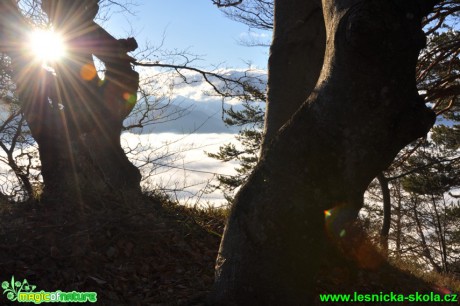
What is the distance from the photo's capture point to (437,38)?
422 inches

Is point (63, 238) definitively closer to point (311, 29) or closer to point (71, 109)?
point (71, 109)

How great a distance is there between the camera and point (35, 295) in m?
2.80

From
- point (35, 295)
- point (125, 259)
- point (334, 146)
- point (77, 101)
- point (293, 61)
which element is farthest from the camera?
point (77, 101)

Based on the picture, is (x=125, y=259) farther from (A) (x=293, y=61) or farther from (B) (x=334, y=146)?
(A) (x=293, y=61)

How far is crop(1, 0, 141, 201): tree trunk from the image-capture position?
4.65m

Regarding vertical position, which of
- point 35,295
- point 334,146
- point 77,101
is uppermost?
point 77,101

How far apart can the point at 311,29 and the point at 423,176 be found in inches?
547

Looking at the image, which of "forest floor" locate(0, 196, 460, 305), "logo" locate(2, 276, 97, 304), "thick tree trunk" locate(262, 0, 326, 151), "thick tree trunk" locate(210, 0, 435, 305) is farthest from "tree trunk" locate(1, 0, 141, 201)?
"thick tree trunk" locate(210, 0, 435, 305)

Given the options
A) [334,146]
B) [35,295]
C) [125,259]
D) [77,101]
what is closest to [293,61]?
[334,146]

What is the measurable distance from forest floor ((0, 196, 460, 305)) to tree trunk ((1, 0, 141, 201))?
56 centimetres

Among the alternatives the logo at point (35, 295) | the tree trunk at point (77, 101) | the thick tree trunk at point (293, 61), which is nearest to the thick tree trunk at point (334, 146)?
the logo at point (35, 295)

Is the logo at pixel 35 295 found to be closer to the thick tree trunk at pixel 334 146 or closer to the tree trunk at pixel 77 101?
the thick tree trunk at pixel 334 146

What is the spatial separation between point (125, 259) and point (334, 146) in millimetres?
2076

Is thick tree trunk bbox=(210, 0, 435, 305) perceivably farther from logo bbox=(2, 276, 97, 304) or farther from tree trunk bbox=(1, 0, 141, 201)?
tree trunk bbox=(1, 0, 141, 201)
